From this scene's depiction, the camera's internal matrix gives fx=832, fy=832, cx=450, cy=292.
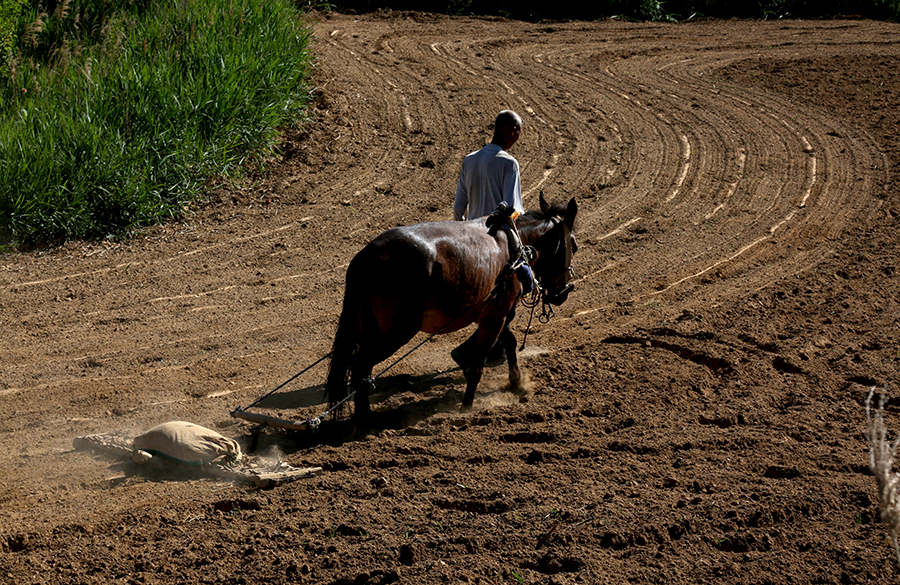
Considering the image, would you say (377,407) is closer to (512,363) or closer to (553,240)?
(512,363)

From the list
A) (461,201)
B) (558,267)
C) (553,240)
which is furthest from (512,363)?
(461,201)

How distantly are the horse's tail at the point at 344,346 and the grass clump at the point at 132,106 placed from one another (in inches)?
220

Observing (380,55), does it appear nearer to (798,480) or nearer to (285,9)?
(285,9)

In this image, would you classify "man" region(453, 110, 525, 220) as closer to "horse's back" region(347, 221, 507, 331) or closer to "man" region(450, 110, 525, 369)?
"man" region(450, 110, 525, 369)

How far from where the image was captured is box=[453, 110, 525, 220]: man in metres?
6.95

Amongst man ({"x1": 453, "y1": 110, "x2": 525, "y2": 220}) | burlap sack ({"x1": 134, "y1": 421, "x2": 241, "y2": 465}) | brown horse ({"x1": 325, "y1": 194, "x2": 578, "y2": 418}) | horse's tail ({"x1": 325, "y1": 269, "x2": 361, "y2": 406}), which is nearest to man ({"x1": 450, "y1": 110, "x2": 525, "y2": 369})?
man ({"x1": 453, "y1": 110, "x2": 525, "y2": 220})

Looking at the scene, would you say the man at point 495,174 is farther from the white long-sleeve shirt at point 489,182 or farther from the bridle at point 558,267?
the bridle at point 558,267

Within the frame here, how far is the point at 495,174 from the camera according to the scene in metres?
7.04

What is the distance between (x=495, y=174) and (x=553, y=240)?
75cm

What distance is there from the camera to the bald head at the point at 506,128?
22.7ft

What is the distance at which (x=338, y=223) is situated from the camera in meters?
11.0

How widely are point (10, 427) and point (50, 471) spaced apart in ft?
3.07

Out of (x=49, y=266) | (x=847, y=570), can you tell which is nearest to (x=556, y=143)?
(x=49, y=266)

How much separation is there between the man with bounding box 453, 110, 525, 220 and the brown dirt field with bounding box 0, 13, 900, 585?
1554 mm
